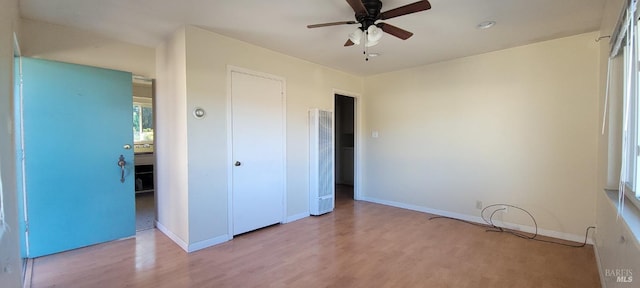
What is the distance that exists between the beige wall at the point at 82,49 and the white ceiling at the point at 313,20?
0.12 metres

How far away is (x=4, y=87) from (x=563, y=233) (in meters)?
5.27

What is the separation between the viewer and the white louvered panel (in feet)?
13.8

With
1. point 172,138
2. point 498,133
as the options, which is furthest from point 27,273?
point 498,133

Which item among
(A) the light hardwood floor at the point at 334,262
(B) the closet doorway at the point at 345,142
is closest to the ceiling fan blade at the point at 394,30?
(A) the light hardwood floor at the point at 334,262

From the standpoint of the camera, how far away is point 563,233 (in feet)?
10.6

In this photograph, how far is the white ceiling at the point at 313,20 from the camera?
7.91ft

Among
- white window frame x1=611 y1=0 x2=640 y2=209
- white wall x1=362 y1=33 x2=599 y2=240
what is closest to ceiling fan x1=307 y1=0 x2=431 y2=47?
white window frame x1=611 y1=0 x2=640 y2=209

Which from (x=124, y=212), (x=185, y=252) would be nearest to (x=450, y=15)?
(x=185, y=252)

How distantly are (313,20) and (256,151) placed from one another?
1746 mm

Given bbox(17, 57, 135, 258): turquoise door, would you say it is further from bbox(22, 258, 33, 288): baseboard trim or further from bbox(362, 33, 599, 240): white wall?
bbox(362, 33, 599, 240): white wall

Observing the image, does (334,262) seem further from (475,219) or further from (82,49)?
(82,49)

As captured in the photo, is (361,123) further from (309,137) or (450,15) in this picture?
(450,15)

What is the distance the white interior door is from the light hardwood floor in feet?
0.89

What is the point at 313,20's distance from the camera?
2736 millimetres
